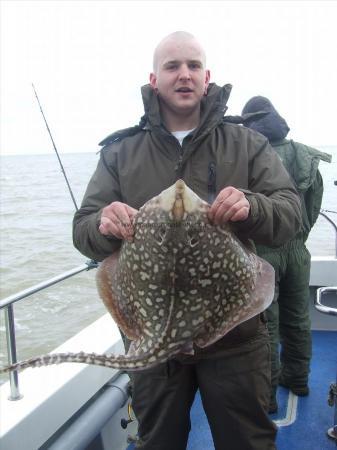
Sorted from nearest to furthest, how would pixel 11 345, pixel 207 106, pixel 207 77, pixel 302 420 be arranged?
pixel 207 106 → pixel 207 77 → pixel 11 345 → pixel 302 420

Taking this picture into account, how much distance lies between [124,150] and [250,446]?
165 cm

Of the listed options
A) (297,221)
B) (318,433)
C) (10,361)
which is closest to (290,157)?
(297,221)

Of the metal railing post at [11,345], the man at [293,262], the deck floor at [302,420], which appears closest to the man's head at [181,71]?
the man at [293,262]

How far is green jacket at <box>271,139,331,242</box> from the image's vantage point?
355cm

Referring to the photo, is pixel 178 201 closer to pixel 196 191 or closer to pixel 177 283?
pixel 177 283

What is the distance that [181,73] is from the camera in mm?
2254

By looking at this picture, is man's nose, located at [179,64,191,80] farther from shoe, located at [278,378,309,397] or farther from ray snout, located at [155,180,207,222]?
shoe, located at [278,378,309,397]

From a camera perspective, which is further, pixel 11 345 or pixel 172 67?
pixel 11 345

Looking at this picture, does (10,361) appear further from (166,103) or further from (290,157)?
(290,157)

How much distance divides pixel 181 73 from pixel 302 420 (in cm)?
318

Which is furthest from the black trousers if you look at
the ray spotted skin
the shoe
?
the shoe

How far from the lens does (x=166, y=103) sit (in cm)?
239

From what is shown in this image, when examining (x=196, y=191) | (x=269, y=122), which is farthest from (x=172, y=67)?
(x=269, y=122)

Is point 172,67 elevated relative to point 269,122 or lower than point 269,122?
elevated
